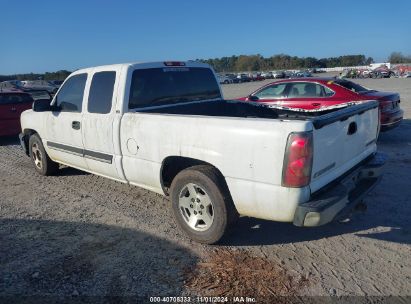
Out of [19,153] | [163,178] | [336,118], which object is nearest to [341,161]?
[336,118]

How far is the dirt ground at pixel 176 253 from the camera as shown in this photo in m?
3.32

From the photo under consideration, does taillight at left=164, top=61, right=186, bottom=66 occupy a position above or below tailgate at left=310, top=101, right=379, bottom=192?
above

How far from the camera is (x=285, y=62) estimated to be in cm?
13050

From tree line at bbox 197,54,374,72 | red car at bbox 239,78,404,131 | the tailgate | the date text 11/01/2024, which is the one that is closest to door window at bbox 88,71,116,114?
the date text 11/01/2024

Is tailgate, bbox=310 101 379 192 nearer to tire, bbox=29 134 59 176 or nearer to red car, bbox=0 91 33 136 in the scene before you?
tire, bbox=29 134 59 176

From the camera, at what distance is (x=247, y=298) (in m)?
3.15

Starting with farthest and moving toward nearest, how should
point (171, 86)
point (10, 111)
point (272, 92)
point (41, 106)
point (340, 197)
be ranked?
point (10, 111) → point (272, 92) → point (41, 106) → point (171, 86) → point (340, 197)

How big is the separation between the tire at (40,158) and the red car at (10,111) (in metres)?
3.94

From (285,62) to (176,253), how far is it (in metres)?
133

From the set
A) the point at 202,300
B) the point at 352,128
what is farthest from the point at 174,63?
the point at 202,300

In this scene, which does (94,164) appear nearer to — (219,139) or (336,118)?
(219,139)

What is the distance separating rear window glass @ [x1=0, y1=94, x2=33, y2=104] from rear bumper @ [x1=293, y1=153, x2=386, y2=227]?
31.1 feet

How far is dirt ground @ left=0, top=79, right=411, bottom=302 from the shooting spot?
10.9 feet

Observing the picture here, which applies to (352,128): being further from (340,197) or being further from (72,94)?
(72,94)
